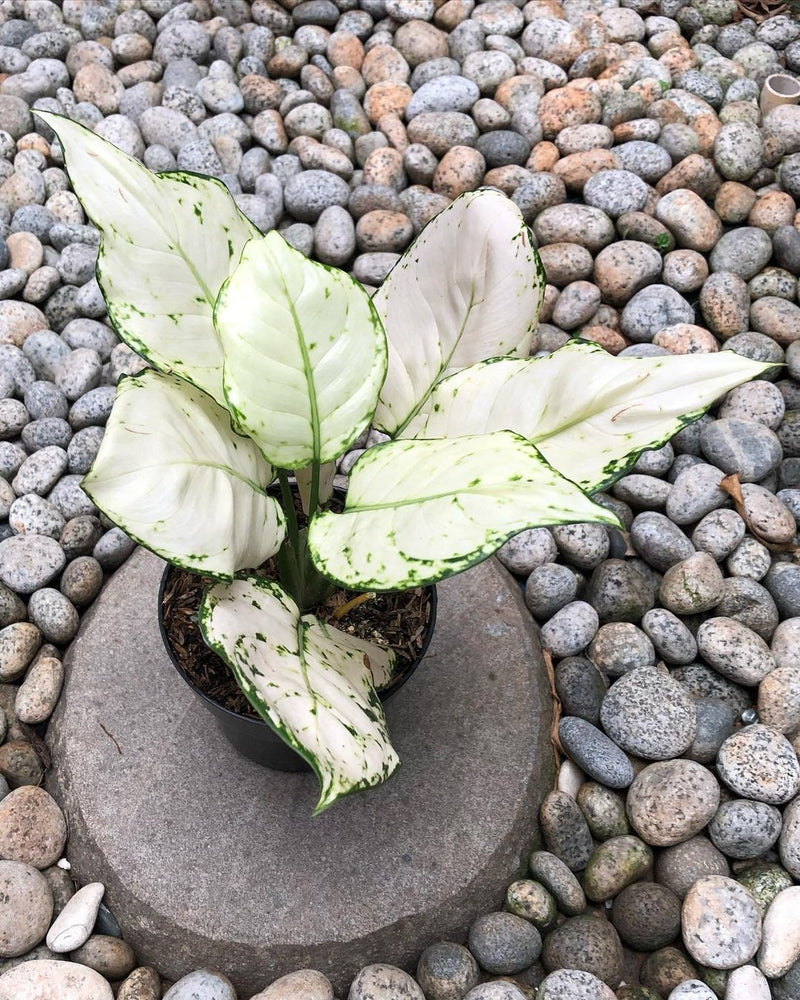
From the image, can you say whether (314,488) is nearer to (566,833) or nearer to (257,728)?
(257,728)

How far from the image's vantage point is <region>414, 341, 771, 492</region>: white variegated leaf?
Result: 784 mm

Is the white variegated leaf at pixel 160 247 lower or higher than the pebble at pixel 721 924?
higher

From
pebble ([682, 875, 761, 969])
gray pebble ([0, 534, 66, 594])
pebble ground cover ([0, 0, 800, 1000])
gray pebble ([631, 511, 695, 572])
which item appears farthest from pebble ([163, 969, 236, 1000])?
gray pebble ([631, 511, 695, 572])

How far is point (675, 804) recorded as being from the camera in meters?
1.18

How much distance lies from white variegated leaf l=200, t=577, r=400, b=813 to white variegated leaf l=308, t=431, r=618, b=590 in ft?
0.31

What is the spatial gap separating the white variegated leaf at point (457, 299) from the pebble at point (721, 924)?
0.68 metres

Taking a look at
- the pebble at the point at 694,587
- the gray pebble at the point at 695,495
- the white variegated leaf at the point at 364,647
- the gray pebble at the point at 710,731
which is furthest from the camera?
the gray pebble at the point at 695,495

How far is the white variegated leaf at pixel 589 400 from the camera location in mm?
784

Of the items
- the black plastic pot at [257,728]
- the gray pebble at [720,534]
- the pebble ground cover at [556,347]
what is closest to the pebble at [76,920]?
the pebble ground cover at [556,347]

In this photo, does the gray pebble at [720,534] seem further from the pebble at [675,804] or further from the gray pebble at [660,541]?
the pebble at [675,804]

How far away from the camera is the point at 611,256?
1731 mm

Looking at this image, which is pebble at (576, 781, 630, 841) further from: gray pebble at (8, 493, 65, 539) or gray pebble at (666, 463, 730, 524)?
gray pebble at (8, 493, 65, 539)

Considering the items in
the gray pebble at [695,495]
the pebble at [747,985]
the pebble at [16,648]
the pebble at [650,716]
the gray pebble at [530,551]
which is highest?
the gray pebble at [695,495]

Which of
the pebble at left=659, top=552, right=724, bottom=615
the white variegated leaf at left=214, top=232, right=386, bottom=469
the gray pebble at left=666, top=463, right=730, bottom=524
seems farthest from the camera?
the gray pebble at left=666, top=463, right=730, bottom=524
